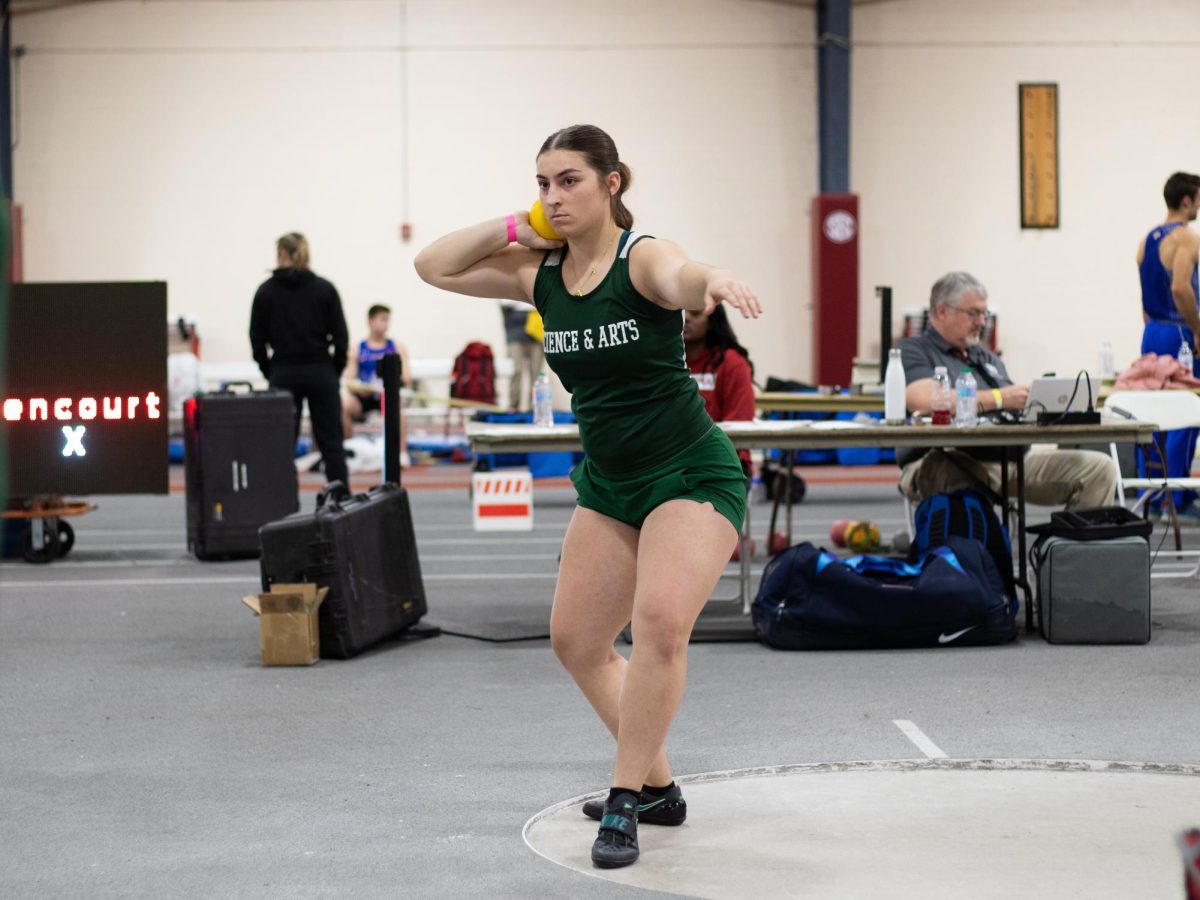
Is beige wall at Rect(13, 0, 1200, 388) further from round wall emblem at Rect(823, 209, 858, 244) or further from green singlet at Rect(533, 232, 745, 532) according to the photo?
green singlet at Rect(533, 232, 745, 532)

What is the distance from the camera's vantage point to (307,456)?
14.5 metres

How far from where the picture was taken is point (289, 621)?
5.34m

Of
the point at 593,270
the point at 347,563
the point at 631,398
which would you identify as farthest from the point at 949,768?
the point at 347,563

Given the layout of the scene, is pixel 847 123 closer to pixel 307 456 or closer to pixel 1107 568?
pixel 307 456

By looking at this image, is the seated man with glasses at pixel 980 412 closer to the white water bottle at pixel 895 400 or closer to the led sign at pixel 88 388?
the white water bottle at pixel 895 400

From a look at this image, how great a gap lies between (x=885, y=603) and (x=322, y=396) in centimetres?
446

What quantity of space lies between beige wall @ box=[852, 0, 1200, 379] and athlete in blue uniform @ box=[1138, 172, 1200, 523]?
8.86 metres

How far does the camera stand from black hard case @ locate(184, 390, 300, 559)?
319 inches

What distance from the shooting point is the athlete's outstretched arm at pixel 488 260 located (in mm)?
3365

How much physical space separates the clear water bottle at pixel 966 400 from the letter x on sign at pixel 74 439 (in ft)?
13.7

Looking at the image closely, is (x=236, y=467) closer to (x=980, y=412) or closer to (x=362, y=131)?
(x=980, y=412)

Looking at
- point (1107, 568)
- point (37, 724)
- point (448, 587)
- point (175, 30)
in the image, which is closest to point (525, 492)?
point (448, 587)

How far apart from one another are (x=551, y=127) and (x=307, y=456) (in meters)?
4.88

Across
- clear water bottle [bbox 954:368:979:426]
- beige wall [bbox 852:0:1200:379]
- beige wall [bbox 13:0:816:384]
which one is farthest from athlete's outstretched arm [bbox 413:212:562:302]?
beige wall [bbox 852:0:1200:379]
